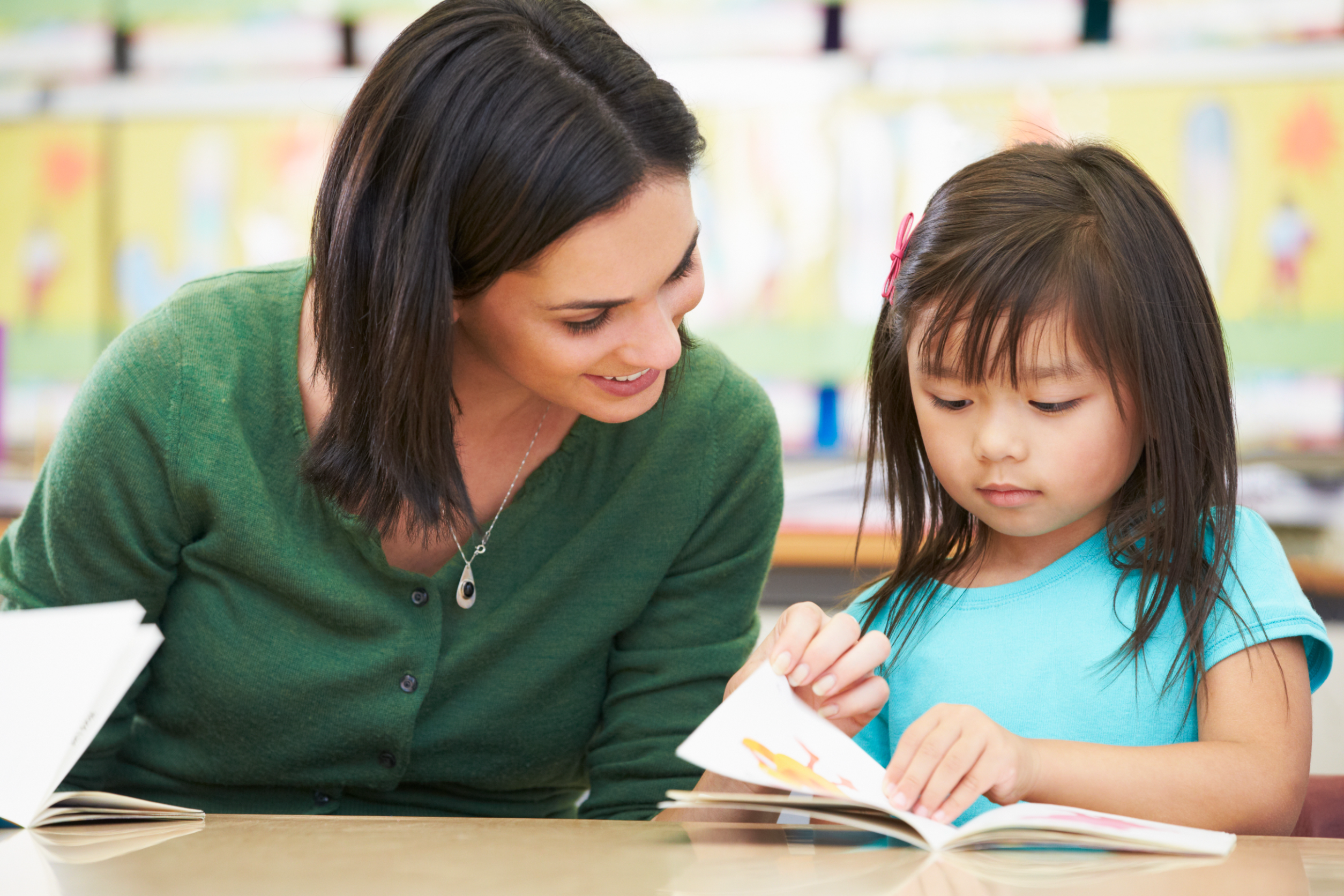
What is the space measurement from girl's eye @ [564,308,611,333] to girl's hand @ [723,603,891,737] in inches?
12.1

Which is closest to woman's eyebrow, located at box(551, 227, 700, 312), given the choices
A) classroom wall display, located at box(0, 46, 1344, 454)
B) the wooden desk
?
the wooden desk

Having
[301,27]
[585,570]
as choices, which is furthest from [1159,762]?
[301,27]

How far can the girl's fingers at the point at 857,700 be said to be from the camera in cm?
88

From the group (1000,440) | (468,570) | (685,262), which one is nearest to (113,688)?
(468,570)

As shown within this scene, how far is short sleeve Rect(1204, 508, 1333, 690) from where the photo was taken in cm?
88

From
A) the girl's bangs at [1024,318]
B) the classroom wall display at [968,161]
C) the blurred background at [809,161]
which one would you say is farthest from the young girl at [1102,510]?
the classroom wall display at [968,161]

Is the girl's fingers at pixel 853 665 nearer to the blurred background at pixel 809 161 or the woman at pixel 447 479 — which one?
the woman at pixel 447 479

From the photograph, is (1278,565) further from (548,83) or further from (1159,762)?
(548,83)

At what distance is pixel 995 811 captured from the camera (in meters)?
0.71

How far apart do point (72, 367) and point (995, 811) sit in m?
2.79

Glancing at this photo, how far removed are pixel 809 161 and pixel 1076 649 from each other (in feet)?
6.13

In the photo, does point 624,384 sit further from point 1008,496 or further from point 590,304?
point 1008,496

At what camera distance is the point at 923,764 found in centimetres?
75

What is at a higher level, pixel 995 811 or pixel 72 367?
pixel 995 811
